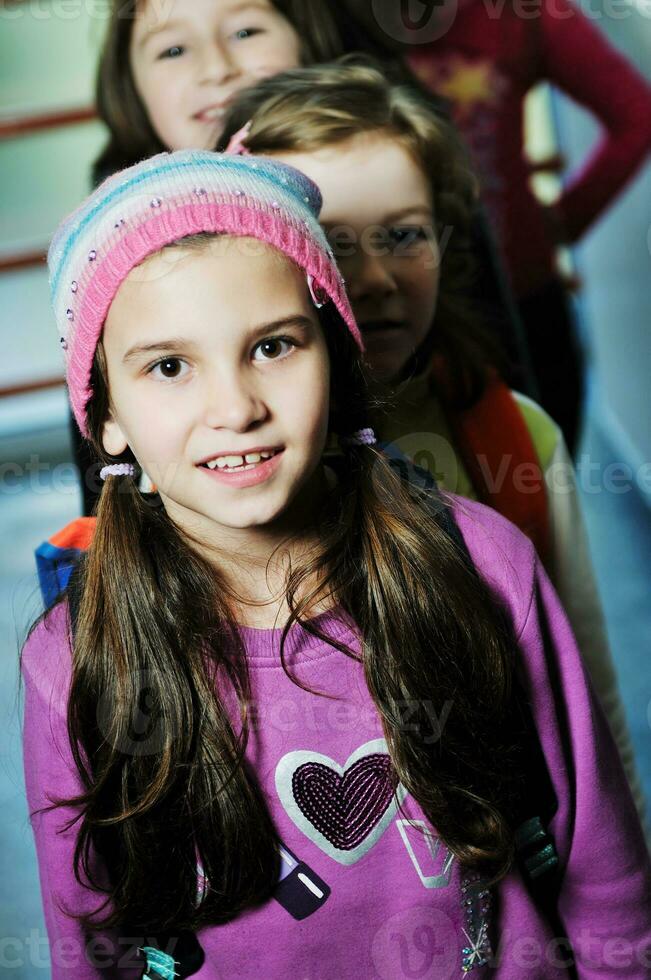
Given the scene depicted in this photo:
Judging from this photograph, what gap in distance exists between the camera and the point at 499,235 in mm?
1539

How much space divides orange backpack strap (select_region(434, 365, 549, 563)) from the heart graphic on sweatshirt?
0.36 m

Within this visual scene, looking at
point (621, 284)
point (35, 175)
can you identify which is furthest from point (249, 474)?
point (35, 175)

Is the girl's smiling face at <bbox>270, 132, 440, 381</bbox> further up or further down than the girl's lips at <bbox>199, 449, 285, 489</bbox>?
further up

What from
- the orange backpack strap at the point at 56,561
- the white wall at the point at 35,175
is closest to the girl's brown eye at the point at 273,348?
the orange backpack strap at the point at 56,561

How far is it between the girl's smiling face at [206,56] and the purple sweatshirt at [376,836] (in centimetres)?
62

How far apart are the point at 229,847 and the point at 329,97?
0.69 meters

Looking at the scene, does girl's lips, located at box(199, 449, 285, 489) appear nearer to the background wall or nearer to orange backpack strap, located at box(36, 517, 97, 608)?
orange backpack strap, located at box(36, 517, 97, 608)

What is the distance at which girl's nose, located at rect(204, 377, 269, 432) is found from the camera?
694 mm

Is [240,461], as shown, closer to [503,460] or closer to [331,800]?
[331,800]

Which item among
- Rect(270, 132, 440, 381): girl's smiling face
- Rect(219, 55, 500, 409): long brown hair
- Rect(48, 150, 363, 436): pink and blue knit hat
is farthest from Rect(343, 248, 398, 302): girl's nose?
Rect(48, 150, 363, 436): pink and blue knit hat

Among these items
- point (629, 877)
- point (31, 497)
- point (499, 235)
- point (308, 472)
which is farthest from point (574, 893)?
point (31, 497)

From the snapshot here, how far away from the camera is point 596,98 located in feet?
5.12

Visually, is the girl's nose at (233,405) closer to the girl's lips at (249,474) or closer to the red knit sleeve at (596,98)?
the girl's lips at (249,474)

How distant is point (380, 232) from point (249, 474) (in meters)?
0.38
